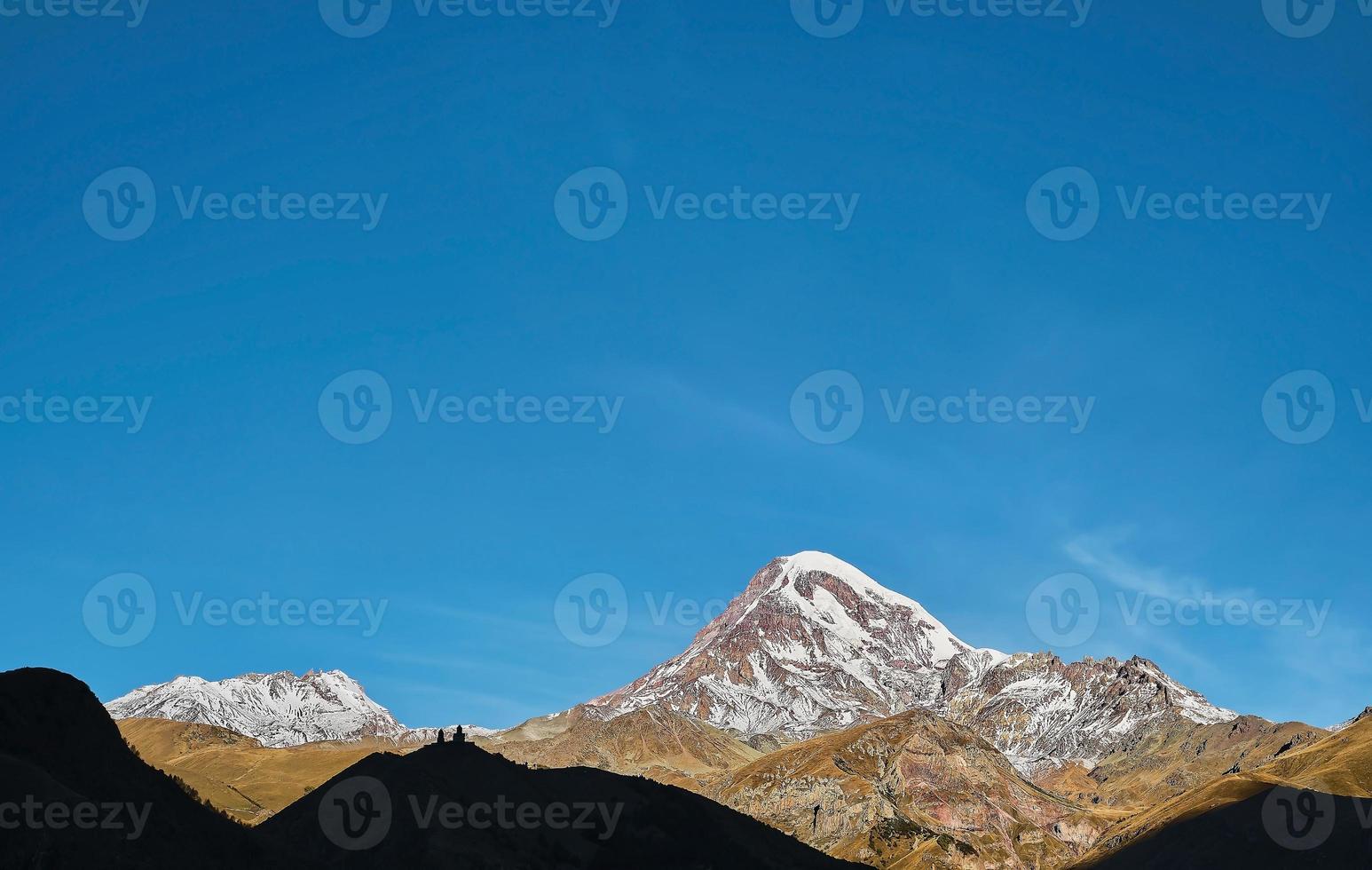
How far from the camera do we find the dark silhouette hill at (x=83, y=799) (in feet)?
247

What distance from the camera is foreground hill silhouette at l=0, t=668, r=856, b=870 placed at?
78812 mm

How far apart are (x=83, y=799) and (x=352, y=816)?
107ft

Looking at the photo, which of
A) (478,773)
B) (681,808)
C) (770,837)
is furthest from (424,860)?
(770,837)

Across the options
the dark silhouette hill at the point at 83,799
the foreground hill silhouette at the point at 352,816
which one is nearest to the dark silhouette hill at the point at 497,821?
the foreground hill silhouette at the point at 352,816

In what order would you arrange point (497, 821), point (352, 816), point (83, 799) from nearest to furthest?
point (83, 799) < point (352, 816) < point (497, 821)

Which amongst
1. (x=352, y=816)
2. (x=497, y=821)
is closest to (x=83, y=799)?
(x=352, y=816)

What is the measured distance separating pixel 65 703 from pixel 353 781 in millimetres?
28602

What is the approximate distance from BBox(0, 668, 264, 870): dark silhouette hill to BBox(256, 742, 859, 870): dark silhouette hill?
995 cm

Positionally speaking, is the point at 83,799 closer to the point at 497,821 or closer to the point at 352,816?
the point at 352,816

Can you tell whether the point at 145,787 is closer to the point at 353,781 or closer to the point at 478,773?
the point at 353,781

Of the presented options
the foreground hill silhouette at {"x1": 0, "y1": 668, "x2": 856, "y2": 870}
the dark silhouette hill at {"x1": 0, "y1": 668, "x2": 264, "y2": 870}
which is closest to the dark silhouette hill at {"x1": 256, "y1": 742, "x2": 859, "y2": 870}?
the foreground hill silhouette at {"x1": 0, "y1": 668, "x2": 856, "y2": 870}

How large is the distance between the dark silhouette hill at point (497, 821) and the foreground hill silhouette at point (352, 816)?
16cm

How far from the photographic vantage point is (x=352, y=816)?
363 feet

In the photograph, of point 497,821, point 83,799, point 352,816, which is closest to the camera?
point 83,799
